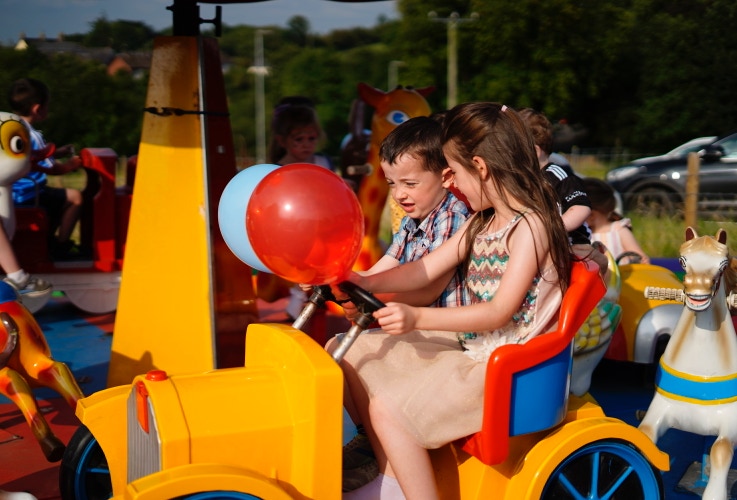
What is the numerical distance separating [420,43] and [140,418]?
3542cm

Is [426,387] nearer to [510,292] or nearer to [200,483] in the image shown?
[510,292]

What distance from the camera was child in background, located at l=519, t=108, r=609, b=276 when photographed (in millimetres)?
3580

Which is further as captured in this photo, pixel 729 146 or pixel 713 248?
pixel 729 146

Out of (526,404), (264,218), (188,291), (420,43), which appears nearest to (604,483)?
(526,404)

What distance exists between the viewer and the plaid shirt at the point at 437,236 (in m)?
2.61

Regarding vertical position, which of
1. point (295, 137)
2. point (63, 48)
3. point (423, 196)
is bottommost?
point (295, 137)

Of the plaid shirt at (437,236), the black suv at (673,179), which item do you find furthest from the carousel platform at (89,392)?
the black suv at (673,179)

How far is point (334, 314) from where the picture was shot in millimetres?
5621

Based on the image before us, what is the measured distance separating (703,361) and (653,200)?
9.33 meters

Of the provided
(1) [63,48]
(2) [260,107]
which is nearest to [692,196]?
(1) [63,48]

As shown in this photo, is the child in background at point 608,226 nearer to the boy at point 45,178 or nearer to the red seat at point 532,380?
the red seat at point 532,380

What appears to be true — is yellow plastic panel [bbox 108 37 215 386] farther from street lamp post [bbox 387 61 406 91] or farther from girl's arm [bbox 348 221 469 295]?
street lamp post [bbox 387 61 406 91]

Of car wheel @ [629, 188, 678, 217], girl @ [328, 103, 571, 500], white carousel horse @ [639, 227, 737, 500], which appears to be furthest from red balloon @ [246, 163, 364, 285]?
car wheel @ [629, 188, 678, 217]

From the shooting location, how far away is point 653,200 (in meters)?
11.6
